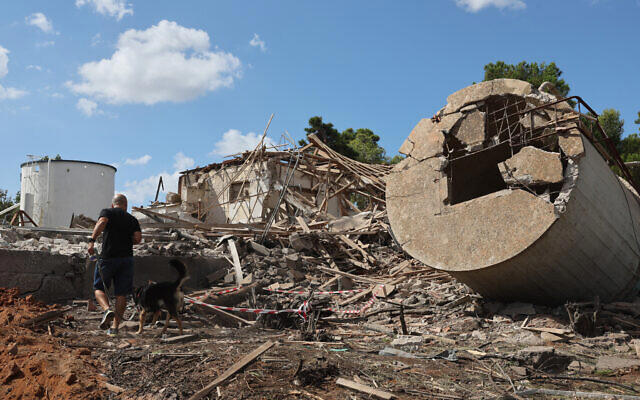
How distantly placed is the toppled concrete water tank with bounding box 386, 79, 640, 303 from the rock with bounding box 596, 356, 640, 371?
129cm

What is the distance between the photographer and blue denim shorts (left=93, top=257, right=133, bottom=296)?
570 centimetres

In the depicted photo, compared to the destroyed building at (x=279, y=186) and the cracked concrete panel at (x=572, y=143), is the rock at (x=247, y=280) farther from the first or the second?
the cracked concrete panel at (x=572, y=143)

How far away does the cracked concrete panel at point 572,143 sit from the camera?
545cm

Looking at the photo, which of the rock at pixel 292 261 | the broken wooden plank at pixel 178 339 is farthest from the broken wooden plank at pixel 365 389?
the rock at pixel 292 261

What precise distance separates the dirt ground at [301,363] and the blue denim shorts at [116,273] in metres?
0.48

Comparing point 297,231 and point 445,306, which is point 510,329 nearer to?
point 445,306

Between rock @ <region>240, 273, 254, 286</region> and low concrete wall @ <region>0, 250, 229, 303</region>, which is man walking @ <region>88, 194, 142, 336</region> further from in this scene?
rock @ <region>240, 273, 254, 286</region>

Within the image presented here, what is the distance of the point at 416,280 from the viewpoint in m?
8.30

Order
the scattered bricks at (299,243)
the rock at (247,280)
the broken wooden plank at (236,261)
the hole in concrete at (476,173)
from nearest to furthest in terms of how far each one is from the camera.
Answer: the hole in concrete at (476,173) → the rock at (247,280) → the broken wooden plank at (236,261) → the scattered bricks at (299,243)

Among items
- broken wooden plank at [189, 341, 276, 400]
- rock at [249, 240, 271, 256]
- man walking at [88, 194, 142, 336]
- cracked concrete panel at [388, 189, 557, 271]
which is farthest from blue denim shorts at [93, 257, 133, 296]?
rock at [249, 240, 271, 256]

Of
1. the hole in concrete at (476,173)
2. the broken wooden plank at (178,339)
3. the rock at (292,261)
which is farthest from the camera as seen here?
the rock at (292,261)

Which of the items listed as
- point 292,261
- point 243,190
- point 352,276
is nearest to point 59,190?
point 243,190

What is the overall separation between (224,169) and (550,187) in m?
16.5

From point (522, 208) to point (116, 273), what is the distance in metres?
4.81
